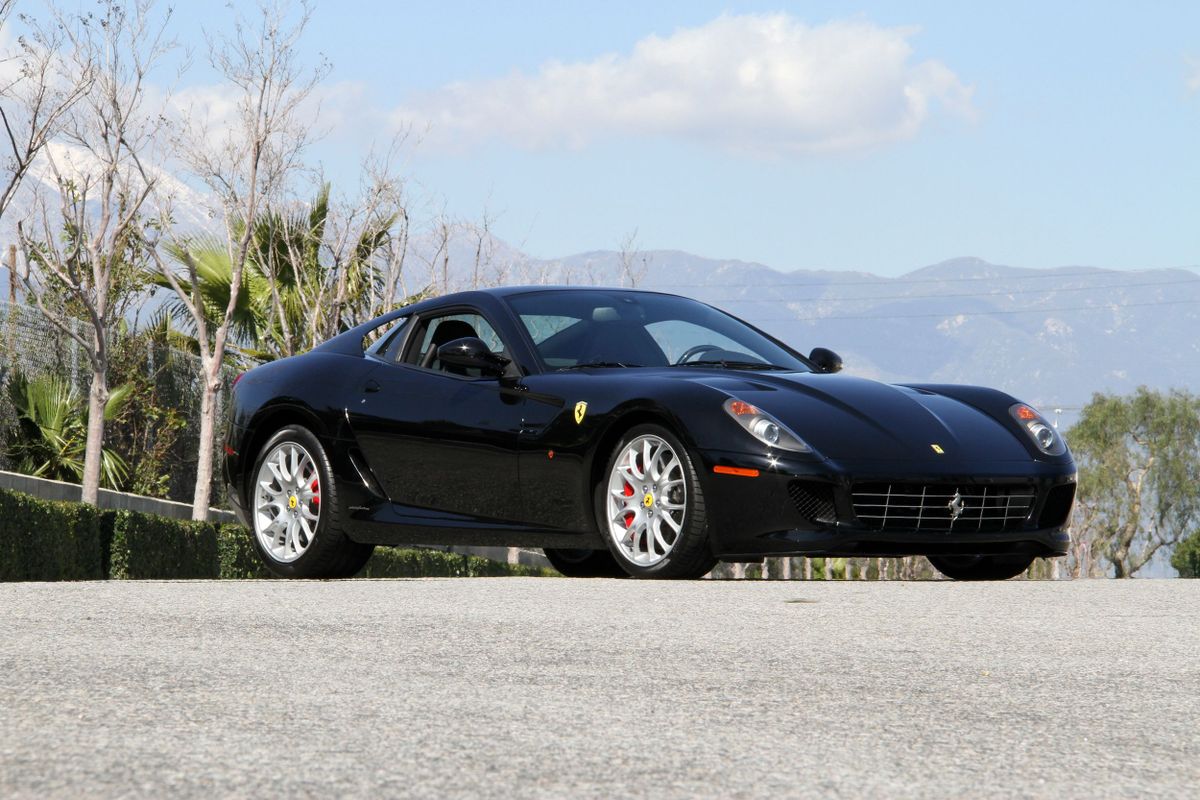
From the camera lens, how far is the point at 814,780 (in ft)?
9.53

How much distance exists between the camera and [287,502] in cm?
Result: 860

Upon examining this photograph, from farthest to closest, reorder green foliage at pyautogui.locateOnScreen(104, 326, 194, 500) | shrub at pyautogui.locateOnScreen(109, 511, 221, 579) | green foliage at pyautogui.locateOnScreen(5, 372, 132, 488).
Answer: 1. green foliage at pyautogui.locateOnScreen(104, 326, 194, 500)
2. green foliage at pyautogui.locateOnScreen(5, 372, 132, 488)
3. shrub at pyautogui.locateOnScreen(109, 511, 221, 579)

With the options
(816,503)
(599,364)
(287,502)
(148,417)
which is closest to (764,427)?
(816,503)

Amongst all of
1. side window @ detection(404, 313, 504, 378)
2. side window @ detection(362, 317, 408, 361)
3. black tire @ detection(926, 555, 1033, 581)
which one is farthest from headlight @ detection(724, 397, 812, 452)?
side window @ detection(362, 317, 408, 361)

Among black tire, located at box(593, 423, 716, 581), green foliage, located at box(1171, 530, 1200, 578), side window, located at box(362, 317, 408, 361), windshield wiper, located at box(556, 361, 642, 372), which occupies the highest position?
side window, located at box(362, 317, 408, 361)

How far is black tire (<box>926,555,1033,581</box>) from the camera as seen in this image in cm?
796

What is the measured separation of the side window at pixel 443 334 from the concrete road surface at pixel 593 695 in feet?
6.68

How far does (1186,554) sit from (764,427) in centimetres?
7629

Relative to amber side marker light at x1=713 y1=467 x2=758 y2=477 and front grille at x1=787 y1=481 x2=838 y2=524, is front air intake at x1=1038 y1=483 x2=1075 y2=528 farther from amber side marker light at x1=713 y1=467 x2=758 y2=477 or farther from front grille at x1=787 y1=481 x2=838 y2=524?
amber side marker light at x1=713 y1=467 x2=758 y2=477

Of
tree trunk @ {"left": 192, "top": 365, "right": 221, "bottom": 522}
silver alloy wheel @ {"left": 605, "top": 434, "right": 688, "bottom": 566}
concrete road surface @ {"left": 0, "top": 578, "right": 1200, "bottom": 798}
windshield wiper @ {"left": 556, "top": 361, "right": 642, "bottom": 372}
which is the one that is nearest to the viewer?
concrete road surface @ {"left": 0, "top": 578, "right": 1200, "bottom": 798}

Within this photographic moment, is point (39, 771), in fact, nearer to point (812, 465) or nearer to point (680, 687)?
point (680, 687)

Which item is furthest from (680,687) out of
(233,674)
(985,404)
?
(985,404)

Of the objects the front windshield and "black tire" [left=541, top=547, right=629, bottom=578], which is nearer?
the front windshield

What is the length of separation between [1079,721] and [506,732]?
1228mm
